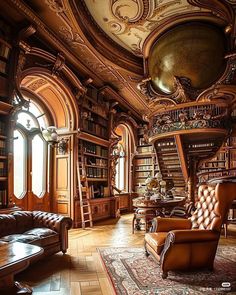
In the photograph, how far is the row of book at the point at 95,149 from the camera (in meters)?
6.99

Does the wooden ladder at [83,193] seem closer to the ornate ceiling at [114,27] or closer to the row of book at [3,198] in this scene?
the row of book at [3,198]

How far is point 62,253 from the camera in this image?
13.0 feet

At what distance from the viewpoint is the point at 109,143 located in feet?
26.2

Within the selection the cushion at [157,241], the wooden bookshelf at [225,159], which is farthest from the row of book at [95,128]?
the cushion at [157,241]

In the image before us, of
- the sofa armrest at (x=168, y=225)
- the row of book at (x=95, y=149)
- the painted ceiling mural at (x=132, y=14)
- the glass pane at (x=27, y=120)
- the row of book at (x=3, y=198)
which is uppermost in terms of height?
the painted ceiling mural at (x=132, y=14)

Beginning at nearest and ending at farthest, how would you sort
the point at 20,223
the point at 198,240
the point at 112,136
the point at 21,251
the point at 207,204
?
the point at 21,251 < the point at 198,240 < the point at 207,204 < the point at 20,223 < the point at 112,136

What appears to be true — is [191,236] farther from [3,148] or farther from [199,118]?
[199,118]

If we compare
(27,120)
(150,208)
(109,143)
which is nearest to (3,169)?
(27,120)

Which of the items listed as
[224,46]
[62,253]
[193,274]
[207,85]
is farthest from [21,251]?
[224,46]

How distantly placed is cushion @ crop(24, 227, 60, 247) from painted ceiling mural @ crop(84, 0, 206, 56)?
13.0 feet

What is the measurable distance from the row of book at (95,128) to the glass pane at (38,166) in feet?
4.11

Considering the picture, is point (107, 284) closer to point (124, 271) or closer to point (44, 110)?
point (124, 271)

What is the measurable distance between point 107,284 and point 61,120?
4.55 meters

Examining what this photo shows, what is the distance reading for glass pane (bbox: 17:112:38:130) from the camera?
5.83 meters
